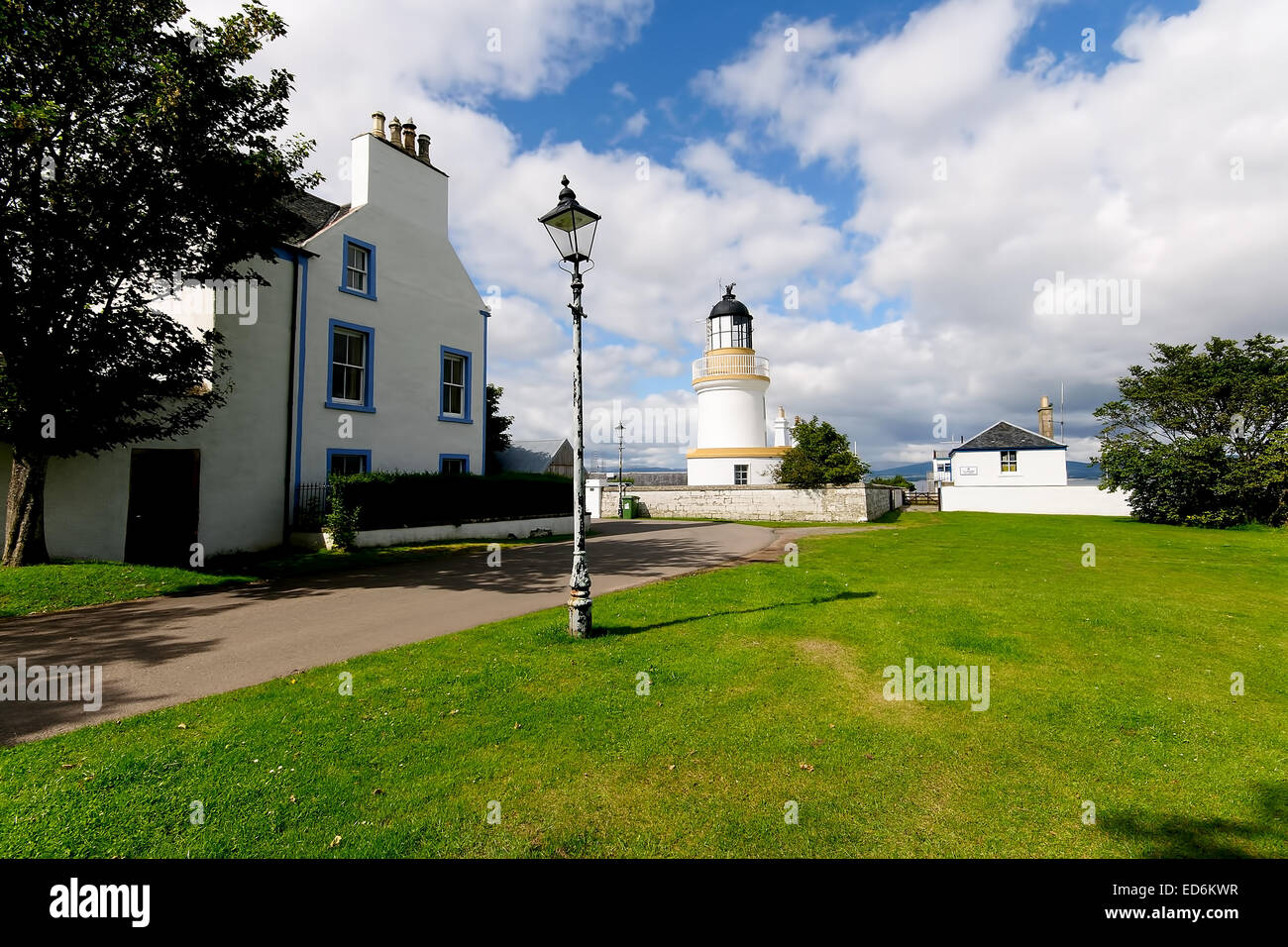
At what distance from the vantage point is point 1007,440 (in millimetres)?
46531

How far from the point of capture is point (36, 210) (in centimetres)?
987

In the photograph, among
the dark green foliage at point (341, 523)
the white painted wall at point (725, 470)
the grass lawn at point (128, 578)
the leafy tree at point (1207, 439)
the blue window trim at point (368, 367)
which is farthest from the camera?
the white painted wall at point (725, 470)

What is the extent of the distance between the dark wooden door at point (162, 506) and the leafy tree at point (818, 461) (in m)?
27.6

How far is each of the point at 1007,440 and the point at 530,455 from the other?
4004 centimetres

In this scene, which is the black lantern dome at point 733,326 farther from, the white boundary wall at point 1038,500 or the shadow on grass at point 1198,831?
the shadow on grass at point 1198,831

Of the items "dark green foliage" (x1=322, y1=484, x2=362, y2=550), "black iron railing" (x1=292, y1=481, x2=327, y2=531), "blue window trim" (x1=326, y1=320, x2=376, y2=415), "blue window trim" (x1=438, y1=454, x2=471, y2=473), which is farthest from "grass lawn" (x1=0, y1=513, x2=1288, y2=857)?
"blue window trim" (x1=438, y1=454, x2=471, y2=473)

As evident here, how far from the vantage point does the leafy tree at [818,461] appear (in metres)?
32.3

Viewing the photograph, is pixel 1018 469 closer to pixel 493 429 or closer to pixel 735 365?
pixel 735 365

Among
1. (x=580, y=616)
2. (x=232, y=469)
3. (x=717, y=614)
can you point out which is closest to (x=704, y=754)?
(x=580, y=616)

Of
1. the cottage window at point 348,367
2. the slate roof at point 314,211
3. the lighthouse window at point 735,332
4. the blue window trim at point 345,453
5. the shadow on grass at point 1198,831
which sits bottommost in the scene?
the shadow on grass at point 1198,831

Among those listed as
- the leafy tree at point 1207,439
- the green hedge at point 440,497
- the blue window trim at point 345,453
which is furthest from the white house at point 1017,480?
the blue window trim at point 345,453

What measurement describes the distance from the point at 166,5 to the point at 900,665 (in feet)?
57.2

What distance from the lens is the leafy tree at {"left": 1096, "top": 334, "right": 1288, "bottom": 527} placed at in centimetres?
2862
